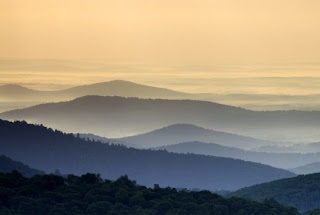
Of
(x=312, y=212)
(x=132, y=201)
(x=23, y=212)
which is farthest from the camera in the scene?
(x=312, y=212)

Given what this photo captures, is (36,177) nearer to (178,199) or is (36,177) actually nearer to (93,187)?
(93,187)

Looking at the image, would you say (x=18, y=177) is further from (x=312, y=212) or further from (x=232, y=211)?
(x=312, y=212)

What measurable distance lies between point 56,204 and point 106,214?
429 centimetres

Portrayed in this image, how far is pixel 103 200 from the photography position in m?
122

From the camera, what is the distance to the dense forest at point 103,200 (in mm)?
117688

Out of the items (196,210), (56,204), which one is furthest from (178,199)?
(56,204)

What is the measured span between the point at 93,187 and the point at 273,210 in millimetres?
16466

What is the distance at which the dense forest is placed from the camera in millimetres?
117688

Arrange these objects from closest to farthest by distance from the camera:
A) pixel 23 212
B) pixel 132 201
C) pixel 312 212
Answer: pixel 23 212
pixel 132 201
pixel 312 212

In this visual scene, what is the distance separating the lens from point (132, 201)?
123 m

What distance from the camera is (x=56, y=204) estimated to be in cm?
11781

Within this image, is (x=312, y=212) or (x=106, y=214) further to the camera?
(x=312, y=212)

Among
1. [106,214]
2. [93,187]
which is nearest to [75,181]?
[93,187]

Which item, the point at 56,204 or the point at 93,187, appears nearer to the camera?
the point at 56,204
